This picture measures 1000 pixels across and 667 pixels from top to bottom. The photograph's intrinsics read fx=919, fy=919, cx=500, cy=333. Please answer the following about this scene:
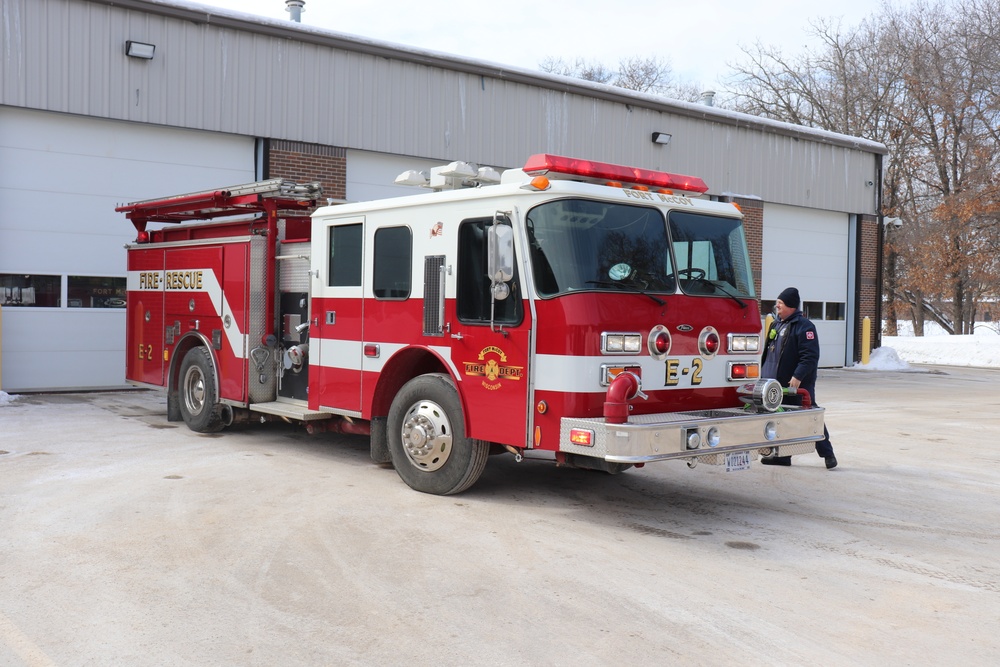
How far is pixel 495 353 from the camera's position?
22.4 feet

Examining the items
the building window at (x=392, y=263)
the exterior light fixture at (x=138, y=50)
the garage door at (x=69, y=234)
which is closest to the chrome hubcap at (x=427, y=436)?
the building window at (x=392, y=263)

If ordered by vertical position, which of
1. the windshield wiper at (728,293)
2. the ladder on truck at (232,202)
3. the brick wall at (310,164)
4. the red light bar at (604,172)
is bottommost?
the windshield wiper at (728,293)

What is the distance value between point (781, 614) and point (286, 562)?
2868 millimetres

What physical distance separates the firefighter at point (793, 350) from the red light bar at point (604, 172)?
77.7 inches

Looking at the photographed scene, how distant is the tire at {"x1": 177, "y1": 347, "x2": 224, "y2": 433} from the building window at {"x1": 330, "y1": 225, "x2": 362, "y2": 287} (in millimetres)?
2512

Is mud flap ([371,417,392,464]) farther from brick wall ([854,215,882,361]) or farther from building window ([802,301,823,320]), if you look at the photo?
brick wall ([854,215,882,361])

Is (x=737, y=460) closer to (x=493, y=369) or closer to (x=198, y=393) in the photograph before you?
(x=493, y=369)

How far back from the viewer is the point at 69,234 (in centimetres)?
1409

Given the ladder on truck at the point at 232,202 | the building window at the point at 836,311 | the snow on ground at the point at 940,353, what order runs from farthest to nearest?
1. the snow on ground at the point at 940,353
2. the building window at the point at 836,311
3. the ladder on truck at the point at 232,202

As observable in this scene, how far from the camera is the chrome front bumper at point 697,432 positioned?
6.03 m

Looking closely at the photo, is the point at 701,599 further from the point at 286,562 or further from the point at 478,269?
the point at 478,269

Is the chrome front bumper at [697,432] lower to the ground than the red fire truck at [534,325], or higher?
lower

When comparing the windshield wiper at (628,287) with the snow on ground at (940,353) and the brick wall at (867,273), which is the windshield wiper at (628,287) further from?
the brick wall at (867,273)

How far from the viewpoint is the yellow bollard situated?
2478 centimetres
